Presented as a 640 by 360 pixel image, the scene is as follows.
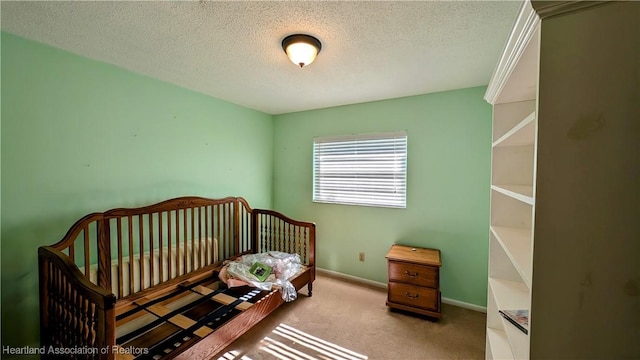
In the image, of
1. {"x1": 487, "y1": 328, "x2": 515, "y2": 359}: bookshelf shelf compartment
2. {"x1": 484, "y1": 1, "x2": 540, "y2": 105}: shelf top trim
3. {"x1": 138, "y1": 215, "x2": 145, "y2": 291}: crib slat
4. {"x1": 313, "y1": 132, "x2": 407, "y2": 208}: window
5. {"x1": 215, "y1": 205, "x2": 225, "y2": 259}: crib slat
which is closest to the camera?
{"x1": 484, "y1": 1, "x2": 540, "y2": 105}: shelf top trim

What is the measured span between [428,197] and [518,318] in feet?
5.59

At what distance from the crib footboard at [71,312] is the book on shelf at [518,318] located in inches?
72.6

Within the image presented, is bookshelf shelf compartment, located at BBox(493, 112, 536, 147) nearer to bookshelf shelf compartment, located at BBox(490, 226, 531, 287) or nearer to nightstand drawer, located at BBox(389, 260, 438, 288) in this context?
bookshelf shelf compartment, located at BBox(490, 226, 531, 287)

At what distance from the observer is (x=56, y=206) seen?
177 centimetres

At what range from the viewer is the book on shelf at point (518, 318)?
3.51ft

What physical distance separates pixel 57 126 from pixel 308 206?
2591mm

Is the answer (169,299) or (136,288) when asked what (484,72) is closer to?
(169,299)

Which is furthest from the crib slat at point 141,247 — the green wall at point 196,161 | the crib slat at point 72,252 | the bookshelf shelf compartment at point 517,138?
the bookshelf shelf compartment at point 517,138

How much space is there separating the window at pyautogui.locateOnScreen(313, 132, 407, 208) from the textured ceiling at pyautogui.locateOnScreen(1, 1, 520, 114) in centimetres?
78

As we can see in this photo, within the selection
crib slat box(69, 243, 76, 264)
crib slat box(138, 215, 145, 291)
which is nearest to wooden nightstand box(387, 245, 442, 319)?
crib slat box(138, 215, 145, 291)

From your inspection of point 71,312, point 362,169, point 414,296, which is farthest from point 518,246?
point 71,312

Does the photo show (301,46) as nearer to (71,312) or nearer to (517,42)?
(517,42)

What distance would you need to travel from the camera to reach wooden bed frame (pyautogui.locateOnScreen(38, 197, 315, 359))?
1.29m

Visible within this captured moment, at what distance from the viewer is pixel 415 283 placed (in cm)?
237
